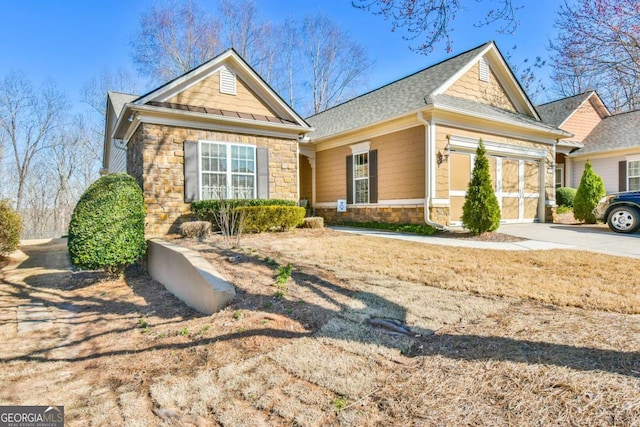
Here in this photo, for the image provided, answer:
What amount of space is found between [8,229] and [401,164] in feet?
33.9

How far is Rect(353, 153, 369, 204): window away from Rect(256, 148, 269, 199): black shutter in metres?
3.16

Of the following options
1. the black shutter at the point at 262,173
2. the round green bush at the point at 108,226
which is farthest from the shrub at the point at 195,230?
the black shutter at the point at 262,173

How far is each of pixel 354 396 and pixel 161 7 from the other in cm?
2536

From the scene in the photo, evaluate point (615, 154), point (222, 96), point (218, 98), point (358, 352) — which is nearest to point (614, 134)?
point (615, 154)

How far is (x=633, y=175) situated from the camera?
13719 mm

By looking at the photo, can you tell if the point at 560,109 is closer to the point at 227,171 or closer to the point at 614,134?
the point at 614,134

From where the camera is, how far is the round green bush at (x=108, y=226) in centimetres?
618

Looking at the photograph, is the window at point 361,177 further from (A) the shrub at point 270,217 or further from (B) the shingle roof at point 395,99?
(A) the shrub at point 270,217

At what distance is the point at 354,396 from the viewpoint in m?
2.17

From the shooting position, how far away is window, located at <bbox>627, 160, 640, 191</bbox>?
1359 cm

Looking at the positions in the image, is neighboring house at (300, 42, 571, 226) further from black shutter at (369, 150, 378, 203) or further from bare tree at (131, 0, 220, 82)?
bare tree at (131, 0, 220, 82)

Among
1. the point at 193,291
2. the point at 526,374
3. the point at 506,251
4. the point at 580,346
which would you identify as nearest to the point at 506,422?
the point at 526,374

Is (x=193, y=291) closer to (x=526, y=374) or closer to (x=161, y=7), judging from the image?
(x=526, y=374)

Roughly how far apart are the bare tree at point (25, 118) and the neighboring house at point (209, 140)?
18.3m
